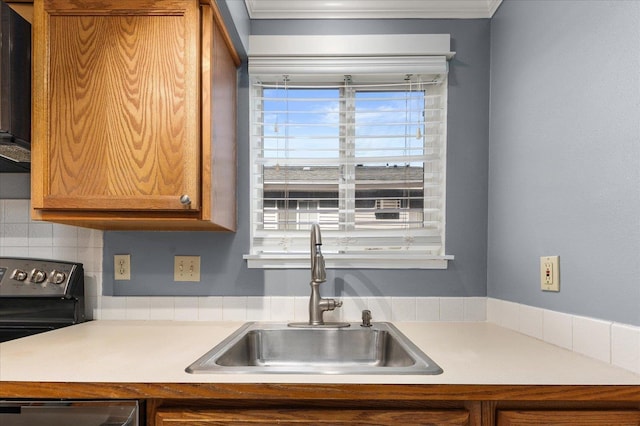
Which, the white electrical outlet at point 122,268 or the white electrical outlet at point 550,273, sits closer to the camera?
the white electrical outlet at point 550,273

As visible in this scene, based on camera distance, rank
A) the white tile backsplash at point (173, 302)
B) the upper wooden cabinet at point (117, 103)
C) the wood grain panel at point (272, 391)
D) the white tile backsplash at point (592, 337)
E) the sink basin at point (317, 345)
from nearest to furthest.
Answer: the wood grain panel at point (272, 391) → the white tile backsplash at point (592, 337) → the upper wooden cabinet at point (117, 103) → the sink basin at point (317, 345) → the white tile backsplash at point (173, 302)

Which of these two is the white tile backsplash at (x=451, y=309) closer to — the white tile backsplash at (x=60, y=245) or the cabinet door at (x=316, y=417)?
the cabinet door at (x=316, y=417)

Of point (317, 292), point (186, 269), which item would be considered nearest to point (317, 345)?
point (317, 292)

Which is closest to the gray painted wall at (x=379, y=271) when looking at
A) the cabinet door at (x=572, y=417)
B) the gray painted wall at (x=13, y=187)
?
the gray painted wall at (x=13, y=187)

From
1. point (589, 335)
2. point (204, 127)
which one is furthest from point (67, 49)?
point (589, 335)

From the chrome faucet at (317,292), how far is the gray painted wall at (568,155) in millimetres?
696

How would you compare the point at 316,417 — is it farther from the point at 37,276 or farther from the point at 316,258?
the point at 37,276

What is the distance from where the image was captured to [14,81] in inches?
53.4

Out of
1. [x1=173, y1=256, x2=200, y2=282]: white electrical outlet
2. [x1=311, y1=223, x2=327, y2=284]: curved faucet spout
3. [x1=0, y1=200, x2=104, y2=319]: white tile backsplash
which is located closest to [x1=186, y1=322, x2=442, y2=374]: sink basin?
[x1=311, y1=223, x2=327, y2=284]: curved faucet spout

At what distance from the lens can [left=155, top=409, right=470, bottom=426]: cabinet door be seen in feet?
3.15

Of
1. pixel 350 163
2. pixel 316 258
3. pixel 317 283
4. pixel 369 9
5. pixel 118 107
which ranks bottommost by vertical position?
pixel 317 283

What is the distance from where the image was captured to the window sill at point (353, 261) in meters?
1.80

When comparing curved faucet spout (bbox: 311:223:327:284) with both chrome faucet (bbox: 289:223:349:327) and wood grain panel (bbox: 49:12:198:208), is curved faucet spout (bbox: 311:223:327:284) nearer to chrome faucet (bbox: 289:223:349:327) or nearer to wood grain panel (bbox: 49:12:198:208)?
chrome faucet (bbox: 289:223:349:327)

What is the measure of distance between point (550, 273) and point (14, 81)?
183cm
